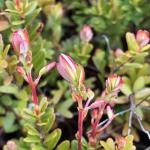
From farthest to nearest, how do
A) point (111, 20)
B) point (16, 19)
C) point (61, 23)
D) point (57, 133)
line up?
1. point (61, 23)
2. point (111, 20)
3. point (16, 19)
4. point (57, 133)

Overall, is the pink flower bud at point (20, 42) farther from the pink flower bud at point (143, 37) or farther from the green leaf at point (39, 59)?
the pink flower bud at point (143, 37)

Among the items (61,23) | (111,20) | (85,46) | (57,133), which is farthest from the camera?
(61,23)

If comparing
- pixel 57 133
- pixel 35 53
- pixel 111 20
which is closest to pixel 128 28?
pixel 111 20

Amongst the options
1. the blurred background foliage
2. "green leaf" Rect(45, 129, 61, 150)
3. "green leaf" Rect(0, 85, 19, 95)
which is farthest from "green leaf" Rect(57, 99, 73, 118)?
"green leaf" Rect(45, 129, 61, 150)

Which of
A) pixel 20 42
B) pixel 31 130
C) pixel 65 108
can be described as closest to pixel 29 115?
pixel 31 130

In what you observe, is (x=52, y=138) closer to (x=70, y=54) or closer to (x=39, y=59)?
(x=39, y=59)

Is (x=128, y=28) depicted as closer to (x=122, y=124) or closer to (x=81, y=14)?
(x=81, y=14)

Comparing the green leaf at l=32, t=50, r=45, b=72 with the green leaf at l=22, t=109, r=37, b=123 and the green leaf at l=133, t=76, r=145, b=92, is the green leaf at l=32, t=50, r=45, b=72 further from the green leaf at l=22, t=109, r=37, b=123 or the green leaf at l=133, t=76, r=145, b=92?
the green leaf at l=133, t=76, r=145, b=92
